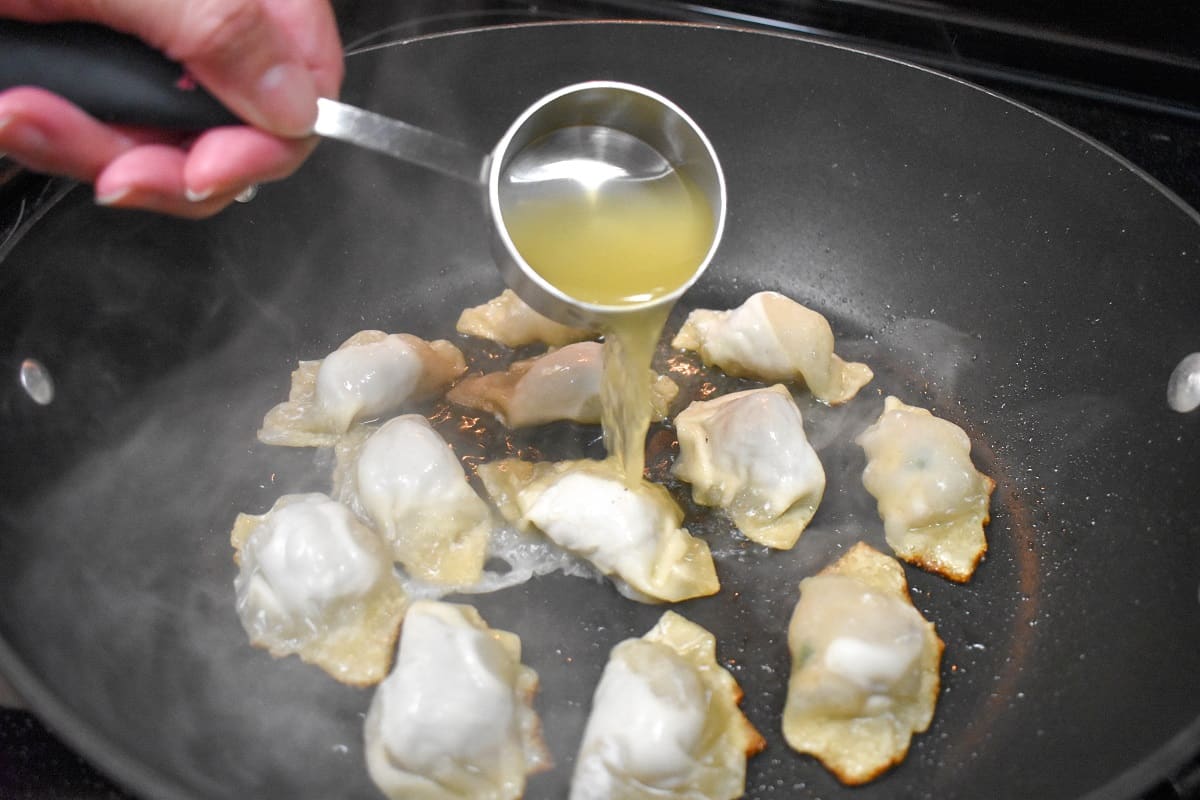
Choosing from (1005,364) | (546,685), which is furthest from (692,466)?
(1005,364)

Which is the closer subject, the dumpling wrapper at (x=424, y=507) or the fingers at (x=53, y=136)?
the fingers at (x=53, y=136)

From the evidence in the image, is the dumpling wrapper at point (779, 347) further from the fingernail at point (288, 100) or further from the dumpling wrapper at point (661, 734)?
the fingernail at point (288, 100)

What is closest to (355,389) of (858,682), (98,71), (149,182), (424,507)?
(424,507)

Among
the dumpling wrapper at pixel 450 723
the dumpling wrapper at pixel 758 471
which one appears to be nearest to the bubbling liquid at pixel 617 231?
the dumpling wrapper at pixel 758 471

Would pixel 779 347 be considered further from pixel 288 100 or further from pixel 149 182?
pixel 149 182

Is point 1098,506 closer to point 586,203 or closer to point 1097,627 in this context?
point 1097,627
